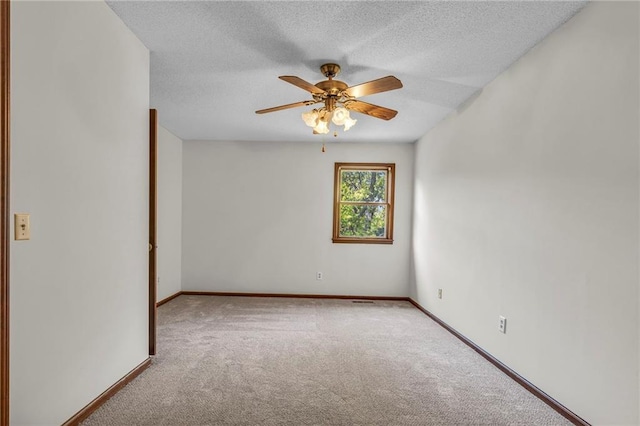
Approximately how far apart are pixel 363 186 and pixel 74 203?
3946mm

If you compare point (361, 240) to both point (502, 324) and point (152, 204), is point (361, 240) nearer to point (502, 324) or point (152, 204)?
point (502, 324)

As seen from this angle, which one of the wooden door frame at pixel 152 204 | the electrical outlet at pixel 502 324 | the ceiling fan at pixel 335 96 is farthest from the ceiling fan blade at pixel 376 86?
the electrical outlet at pixel 502 324

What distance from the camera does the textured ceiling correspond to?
1.92 metres

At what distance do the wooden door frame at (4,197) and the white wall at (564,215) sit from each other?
2751 millimetres

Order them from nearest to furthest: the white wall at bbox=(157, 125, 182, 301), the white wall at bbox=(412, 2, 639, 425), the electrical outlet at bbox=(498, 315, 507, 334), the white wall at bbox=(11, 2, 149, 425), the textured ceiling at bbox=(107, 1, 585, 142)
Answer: the white wall at bbox=(11, 2, 149, 425), the white wall at bbox=(412, 2, 639, 425), the textured ceiling at bbox=(107, 1, 585, 142), the electrical outlet at bbox=(498, 315, 507, 334), the white wall at bbox=(157, 125, 182, 301)

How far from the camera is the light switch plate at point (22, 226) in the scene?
1435mm

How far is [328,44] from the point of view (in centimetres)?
226

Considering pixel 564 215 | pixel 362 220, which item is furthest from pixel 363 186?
pixel 564 215

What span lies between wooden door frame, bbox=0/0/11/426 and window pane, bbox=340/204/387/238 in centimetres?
412

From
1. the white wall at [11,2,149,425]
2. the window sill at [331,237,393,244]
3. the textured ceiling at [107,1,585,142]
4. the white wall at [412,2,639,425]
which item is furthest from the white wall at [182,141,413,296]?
the white wall at [11,2,149,425]

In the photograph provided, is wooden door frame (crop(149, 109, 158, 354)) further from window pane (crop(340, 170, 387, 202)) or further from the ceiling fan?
window pane (crop(340, 170, 387, 202))

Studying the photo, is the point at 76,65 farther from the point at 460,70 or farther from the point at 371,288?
the point at 371,288

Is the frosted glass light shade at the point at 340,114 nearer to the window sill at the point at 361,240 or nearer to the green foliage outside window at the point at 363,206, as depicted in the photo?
the green foliage outside window at the point at 363,206

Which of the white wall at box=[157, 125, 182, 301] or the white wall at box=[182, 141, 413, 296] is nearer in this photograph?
the white wall at box=[157, 125, 182, 301]
